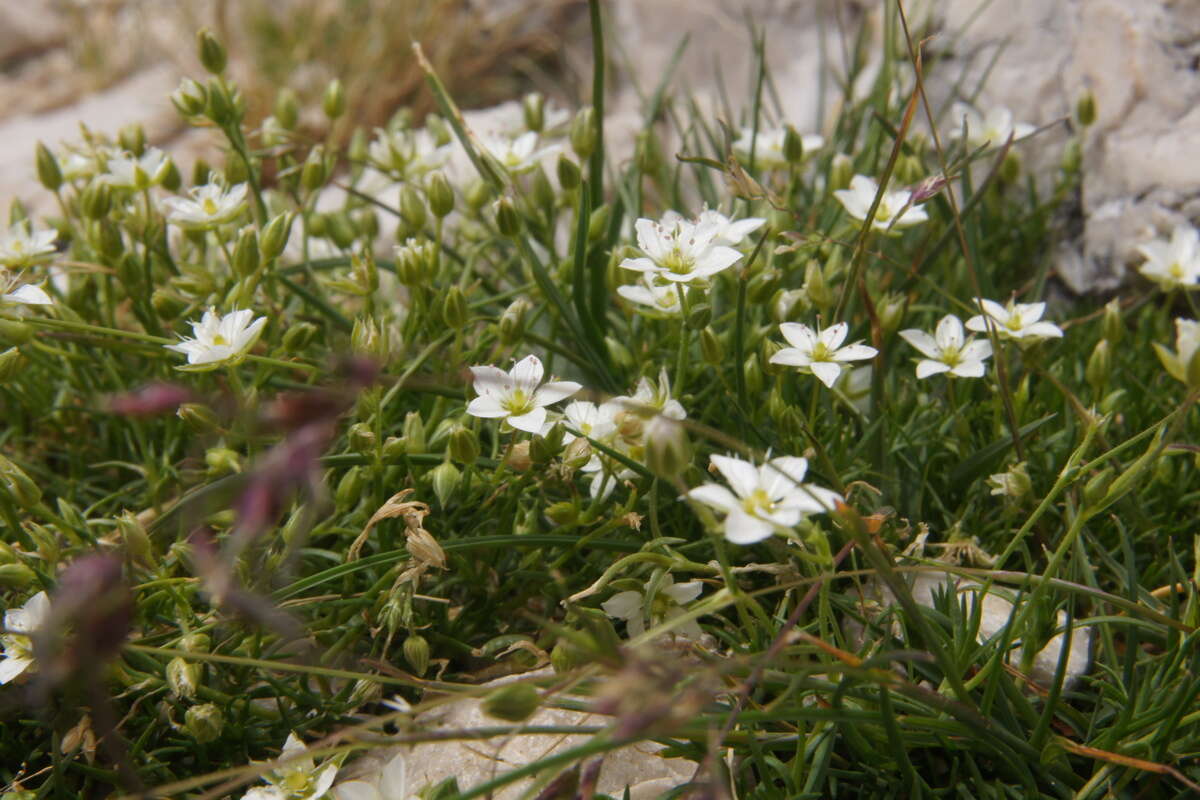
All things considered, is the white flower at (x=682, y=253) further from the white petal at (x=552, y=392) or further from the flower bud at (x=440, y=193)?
the flower bud at (x=440, y=193)

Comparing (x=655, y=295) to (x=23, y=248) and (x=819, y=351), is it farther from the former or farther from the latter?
(x=23, y=248)

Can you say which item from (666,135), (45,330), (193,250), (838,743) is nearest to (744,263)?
(838,743)

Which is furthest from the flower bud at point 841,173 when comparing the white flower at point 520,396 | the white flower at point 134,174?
the white flower at point 134,174

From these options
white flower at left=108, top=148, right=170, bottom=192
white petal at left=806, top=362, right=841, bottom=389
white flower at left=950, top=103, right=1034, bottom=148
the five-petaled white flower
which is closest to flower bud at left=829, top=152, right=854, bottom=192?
white flower at left=950, top=103, right=1034, bottom=148

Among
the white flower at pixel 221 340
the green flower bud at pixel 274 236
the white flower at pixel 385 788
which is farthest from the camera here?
the green flower bud at pixel 274 236

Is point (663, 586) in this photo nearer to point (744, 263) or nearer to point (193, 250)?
point (744, 263)

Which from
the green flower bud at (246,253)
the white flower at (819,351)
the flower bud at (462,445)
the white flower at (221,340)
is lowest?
the flower bud at (462,445)
